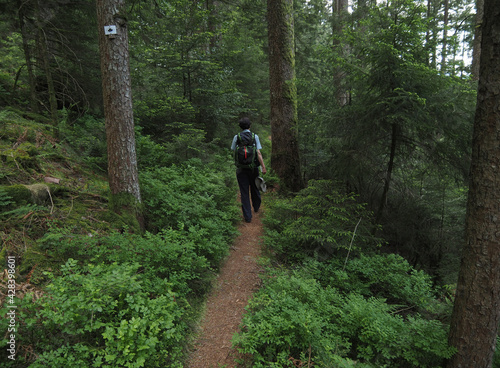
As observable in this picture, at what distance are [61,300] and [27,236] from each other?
1790mm

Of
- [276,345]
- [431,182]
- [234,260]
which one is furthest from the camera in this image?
[431,182]

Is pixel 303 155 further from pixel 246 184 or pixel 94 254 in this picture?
pixel 94 254

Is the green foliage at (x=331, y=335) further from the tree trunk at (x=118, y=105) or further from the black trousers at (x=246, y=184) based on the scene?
the black trousers at (x=246, y=184)

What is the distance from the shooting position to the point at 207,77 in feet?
31.7

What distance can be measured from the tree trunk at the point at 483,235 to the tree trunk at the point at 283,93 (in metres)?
5.15

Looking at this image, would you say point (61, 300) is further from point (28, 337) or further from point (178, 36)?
point (178, 36)

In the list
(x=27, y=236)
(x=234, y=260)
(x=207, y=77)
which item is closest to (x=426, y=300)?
(x=234, y=260)

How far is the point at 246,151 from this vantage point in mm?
6258

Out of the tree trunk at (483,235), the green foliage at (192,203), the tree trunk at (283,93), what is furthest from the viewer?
the tree trunk at (283,93)

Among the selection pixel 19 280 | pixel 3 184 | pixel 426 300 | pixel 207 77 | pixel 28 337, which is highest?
pixel 207 77

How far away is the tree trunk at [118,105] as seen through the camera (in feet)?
14.3

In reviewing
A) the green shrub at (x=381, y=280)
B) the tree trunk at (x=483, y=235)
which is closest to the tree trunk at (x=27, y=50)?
the green shrub at (x=381, y=280)

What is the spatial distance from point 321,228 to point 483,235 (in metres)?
2.71

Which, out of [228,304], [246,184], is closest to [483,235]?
[228,304]
